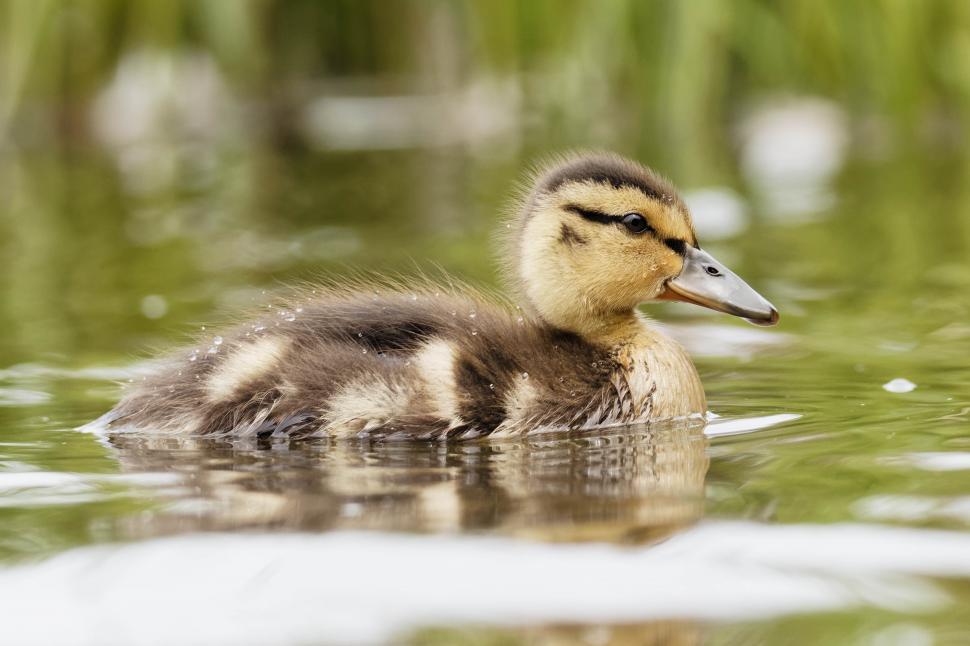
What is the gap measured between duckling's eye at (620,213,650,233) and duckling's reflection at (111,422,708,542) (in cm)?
46

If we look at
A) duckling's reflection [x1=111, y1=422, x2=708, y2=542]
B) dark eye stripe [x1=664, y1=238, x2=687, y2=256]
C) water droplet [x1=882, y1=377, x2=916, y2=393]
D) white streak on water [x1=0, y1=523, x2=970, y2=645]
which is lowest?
white streak on water [x1=0, y1=523, x2=970, y2=645]

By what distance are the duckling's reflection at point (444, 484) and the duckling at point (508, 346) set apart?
0.07 m

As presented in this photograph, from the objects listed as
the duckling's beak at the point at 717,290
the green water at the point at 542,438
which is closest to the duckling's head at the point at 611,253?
the duckling's beak at the point at 717,290

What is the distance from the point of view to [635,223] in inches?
144

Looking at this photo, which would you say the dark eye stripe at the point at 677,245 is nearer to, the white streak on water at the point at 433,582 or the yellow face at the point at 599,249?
the yellow face at the point at 599,249

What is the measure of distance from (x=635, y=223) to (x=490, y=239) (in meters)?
2.03

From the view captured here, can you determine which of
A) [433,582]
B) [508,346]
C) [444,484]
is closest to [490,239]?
[508,346]

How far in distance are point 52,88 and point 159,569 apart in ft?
25.4

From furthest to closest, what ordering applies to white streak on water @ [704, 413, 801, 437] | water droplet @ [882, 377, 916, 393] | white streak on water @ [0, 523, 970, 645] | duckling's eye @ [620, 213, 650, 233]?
duckling's eye @ [620, 213, 650, 233] < water droplet @ [882, 377, 916, 393] < white streak on water @ [704, 413, 801, 437] < white streak on water @ [0, 523, 970, 645]

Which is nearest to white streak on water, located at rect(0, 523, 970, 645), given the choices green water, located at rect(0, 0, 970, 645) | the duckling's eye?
green water, located at rect(0, 0, 970, 645)

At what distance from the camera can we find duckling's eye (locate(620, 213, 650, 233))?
12.0 feet

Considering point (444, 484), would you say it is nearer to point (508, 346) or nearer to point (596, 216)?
point (508, 346)

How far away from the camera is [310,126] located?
499 inches

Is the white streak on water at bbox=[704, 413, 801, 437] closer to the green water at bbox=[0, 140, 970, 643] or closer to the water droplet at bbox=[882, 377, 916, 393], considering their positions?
the green water at bbox=[0, 140, 970, 643]
